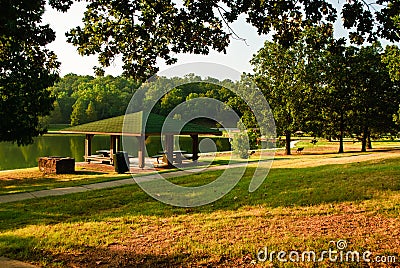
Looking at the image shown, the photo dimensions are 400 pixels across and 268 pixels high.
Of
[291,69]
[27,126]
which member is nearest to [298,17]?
[27,126]

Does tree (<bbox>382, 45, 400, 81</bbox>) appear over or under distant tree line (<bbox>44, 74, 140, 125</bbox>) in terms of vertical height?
under

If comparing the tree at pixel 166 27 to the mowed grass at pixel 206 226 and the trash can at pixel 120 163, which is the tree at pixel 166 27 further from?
the trash can at pixel 120 163

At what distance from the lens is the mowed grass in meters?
4.85

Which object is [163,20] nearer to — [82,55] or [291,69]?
[82,55]

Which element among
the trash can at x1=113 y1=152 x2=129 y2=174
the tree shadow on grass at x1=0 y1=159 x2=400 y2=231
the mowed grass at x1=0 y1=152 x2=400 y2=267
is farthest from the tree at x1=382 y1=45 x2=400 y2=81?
the trash can at x1=113 y1=152 x2=129 y2=174

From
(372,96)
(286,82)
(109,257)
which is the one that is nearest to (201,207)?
(109,257)

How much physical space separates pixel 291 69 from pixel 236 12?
2606 cm

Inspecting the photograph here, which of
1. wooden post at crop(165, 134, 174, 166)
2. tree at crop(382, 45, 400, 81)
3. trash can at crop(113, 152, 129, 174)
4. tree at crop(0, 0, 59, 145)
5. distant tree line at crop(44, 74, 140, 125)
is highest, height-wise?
distant tree line at crop(44, 74, 140, 125)

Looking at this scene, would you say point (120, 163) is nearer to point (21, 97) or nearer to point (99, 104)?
point (21, 97)

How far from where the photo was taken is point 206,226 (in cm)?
623

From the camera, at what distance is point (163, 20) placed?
7043 mm

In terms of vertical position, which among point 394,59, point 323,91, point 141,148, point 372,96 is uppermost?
point 394,59

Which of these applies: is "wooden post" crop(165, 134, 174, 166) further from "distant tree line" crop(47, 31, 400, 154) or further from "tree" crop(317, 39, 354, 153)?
"tree" crop(317, 39, 354, 153)

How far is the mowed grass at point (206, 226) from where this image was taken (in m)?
4.85
